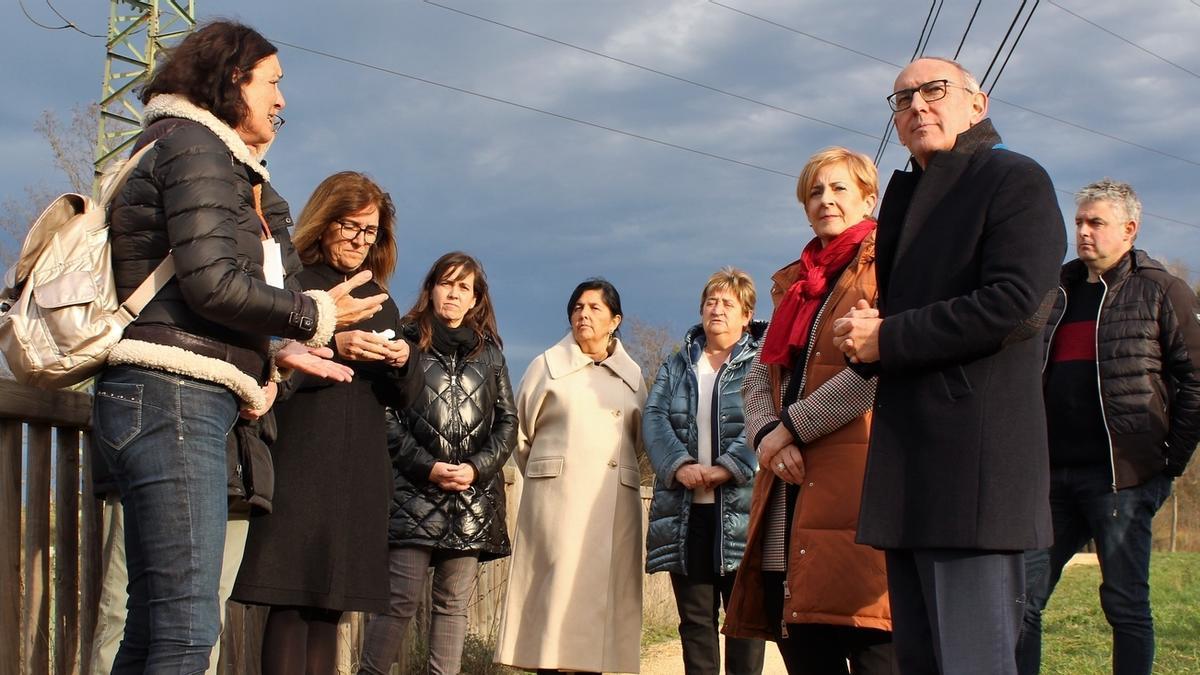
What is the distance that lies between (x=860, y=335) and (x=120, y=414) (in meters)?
1.96

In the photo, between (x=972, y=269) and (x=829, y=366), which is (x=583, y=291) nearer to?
(x=829, y=366)

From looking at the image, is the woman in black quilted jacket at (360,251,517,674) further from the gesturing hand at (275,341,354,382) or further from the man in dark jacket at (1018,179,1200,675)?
the man in dark jacket at (1018,179,1200,675)

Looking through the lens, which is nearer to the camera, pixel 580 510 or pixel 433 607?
pixel 433 607

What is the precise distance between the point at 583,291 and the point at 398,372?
6.69 feet

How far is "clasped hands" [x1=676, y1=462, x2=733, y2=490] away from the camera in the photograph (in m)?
5.43

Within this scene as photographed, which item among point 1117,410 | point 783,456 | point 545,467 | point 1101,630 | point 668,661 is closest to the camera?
point 783,456

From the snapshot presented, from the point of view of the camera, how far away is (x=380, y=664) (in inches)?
196

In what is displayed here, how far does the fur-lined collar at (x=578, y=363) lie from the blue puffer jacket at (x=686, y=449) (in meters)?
0.30

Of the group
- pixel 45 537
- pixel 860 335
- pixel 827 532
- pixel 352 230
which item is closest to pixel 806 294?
pixel 827 532

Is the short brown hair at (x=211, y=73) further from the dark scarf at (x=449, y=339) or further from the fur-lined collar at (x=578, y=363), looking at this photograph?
the fur-lined collar at (x=578, y=363)

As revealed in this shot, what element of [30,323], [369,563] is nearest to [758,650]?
[369,563]

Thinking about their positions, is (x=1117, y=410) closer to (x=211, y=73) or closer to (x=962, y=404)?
(x=962, y=404)

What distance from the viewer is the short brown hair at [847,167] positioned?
4379mm

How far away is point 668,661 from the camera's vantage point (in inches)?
323
